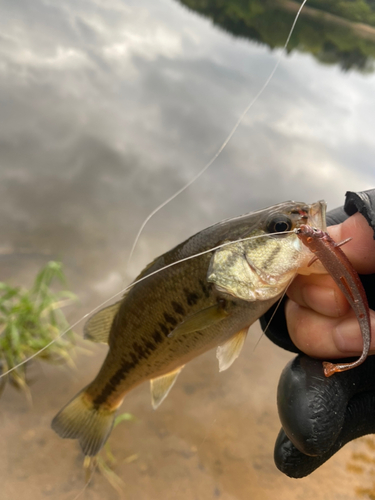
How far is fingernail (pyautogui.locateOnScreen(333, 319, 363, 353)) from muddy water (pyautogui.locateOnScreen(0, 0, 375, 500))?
1.08m

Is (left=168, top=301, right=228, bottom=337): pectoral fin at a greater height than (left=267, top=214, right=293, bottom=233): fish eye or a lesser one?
lesser

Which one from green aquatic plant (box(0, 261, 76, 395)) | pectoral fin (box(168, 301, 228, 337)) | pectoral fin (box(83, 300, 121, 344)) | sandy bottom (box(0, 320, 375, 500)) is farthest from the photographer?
green aquatic plant (box(0, 261, 76, 395))

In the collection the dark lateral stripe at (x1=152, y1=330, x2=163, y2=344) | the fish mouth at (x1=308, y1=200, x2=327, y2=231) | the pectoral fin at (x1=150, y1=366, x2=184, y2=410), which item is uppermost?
the fish mouth at (x1=308, y1=200, x2=327, y2=231)

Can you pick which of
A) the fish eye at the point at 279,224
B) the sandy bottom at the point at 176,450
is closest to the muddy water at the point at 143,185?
the sandy bottom at the point at 176,450

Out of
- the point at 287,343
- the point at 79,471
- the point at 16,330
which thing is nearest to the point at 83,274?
the point at 16,330

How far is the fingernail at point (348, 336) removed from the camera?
141 centimetres

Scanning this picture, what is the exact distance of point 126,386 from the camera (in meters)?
1.85

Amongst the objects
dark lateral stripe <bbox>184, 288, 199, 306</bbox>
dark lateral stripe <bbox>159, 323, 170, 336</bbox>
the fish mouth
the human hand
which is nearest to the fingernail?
the human hand

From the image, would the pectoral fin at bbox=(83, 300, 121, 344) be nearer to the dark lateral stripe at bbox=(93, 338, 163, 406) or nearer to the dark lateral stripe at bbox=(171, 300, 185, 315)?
the dark lateral stripe at bbox=(93, 338, 163, 406)

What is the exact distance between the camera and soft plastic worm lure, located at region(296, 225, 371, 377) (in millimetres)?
1188

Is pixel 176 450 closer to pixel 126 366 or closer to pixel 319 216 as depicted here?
pixel 126 366

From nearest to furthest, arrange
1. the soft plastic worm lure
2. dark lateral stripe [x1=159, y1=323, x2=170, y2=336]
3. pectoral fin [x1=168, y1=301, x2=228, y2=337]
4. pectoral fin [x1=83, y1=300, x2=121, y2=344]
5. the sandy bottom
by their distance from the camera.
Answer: the soft plastic worm lure → pectoral fin [x1=168, y1=301, x2=228, y2=337] → dark lateral stripe [x1=159, y1=323, x2=170, y2=336] → pectoral fin [x1=83, y1=300, x2=121, y2=344] → the sandy bottom

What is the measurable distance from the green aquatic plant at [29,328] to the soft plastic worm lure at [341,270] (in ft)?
6.81

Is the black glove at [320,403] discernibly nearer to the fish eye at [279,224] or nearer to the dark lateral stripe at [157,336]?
the fish eye at [279,224]
